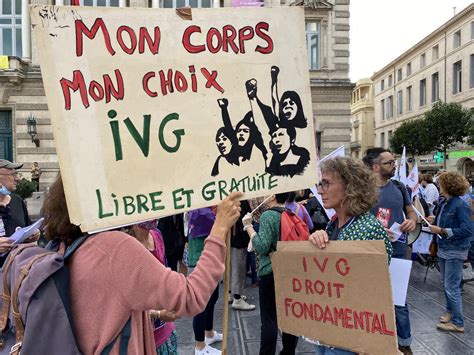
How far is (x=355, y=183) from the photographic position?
2.50 metres

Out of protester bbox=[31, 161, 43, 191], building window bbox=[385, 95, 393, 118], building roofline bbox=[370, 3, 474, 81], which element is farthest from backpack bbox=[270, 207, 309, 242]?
building window bbox=[385, 95, 393, 118]

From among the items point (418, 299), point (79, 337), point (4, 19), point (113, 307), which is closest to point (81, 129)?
point (113, 307)

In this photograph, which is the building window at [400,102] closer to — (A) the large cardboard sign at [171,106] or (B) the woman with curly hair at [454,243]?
(B) the woman with curly hair at [454,243]

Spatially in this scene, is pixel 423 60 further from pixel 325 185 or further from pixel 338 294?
pixel 338 294

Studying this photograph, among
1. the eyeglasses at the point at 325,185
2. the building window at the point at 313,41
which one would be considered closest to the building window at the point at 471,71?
the building window at the point at 313,41

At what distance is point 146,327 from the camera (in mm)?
1667

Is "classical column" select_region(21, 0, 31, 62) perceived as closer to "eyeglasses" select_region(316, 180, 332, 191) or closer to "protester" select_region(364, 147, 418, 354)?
"protester" select_region(364, 147, 418, 354)

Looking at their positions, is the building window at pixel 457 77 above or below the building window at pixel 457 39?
below

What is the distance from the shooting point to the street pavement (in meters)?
4.19

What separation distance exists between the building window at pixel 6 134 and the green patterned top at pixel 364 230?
65.9 ft

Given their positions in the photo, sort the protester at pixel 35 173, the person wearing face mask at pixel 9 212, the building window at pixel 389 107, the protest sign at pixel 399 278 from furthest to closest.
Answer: the building window at pixel 389 107 → the protester at pixel 35 173 → the person wearing face mask at pixel 9 212 → the protest sign at pixel 399 278

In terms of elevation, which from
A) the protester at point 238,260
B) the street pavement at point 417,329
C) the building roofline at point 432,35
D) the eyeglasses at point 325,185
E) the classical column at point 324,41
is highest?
the building roofline at point 432,35

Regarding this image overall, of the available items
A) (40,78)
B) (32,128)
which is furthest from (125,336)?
(32,128)

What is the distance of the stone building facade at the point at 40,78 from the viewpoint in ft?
60.7
